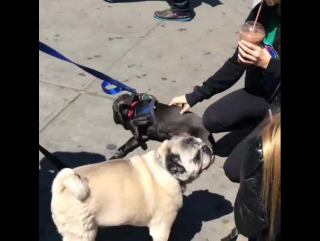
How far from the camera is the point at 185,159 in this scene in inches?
117

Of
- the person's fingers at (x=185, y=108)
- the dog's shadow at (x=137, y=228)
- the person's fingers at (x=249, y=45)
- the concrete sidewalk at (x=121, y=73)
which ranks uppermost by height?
the person's fingers at (x=249, y=45)

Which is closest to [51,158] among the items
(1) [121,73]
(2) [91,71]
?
(2) [91,71]

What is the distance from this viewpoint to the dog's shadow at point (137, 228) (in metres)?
3.36

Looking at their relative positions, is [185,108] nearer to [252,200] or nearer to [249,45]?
[249,45]

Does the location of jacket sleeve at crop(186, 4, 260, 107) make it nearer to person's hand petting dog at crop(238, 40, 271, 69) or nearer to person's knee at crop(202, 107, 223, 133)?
person's knee at crop(202, 107, 223, 133)

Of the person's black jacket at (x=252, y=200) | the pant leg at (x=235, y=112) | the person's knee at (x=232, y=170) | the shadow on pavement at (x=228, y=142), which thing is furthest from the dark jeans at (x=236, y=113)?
the person's black jacket at (x=252, y=200)

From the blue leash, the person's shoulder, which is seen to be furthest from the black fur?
the person's shoulder

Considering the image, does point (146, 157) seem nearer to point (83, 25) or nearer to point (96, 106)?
point (96, 106)

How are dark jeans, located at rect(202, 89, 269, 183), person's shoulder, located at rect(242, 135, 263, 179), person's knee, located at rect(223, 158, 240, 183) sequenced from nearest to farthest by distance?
1. person's shoulder, located at rect(242, 135, 263, 179)
2. person's knee, located at rect(223, 158, 240, 183)
3. dark jeans, located at rect(202, 89, 269, 183)

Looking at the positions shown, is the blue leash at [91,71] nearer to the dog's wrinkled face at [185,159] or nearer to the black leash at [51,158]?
the black leash at [51,158]

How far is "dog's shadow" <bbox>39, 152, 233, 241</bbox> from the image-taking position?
11.0 ft

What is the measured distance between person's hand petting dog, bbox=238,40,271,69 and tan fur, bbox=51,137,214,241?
2.03 ft

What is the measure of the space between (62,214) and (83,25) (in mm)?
3523
